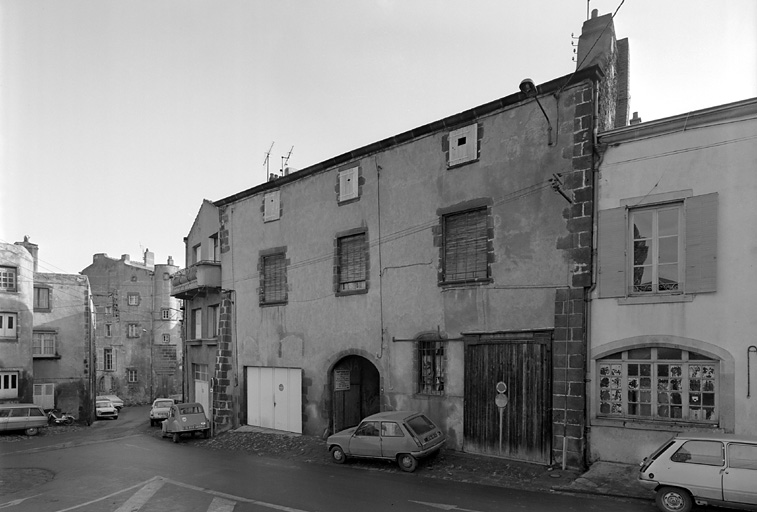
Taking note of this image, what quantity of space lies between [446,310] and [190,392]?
61.3 feet

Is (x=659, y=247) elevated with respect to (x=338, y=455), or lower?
elevated

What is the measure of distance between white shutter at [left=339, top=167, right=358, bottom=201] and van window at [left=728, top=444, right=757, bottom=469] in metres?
13.2

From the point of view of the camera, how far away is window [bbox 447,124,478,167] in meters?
16.1

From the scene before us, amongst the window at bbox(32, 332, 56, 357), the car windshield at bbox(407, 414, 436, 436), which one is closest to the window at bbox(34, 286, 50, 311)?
the window at bbox(32, 332, 56, 357)

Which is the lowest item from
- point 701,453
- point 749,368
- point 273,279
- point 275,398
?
point 275,398

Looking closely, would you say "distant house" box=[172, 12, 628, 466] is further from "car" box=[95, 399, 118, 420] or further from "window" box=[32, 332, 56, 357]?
"car" box=[95, 399, 118, 420]

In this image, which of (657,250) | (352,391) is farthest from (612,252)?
(352,391)

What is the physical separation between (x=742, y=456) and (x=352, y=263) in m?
12.7

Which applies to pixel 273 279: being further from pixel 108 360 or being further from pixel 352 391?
pixel 108 360

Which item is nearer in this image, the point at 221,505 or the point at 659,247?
the point at 221,505

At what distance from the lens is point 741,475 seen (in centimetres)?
939

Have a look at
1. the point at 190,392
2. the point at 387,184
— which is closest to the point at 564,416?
the point at 387,184

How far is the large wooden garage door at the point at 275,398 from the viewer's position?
21.0 meters

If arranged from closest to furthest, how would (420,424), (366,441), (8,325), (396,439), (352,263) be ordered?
(396,439), (420,424), (366,441), (352,263), (8,325)
